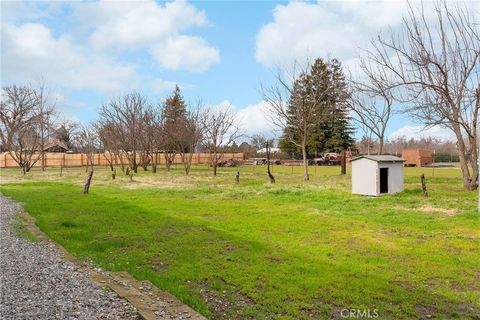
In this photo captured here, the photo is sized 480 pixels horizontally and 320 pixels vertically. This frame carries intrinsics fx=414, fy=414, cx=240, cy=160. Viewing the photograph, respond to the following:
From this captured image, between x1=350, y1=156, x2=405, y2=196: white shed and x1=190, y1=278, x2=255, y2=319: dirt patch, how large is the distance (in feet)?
32.4

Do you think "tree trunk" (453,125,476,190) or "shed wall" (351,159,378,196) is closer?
"shed wall" (351,159,378,196)

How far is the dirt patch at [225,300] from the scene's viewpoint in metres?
4.02

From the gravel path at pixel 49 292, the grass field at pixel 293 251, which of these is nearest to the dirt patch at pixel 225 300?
the grass field at pixel 293 251

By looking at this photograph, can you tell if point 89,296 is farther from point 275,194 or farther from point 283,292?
point 275,194

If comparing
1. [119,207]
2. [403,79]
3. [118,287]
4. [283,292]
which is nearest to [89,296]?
[118,287]

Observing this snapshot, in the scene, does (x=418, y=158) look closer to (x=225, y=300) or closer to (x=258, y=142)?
(x=258, y=142)

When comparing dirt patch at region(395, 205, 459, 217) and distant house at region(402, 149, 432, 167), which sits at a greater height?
distant house at region(402, 149, 432, 167)

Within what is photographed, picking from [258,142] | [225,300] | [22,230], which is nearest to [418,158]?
[258,142]

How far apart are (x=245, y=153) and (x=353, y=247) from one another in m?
53.7

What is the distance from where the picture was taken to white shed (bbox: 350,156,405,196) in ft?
44.8

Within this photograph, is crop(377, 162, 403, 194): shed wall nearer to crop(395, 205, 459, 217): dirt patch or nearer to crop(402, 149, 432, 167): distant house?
crop(395, 205, 459, 217): dirt patch

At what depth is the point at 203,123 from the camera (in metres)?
34.3

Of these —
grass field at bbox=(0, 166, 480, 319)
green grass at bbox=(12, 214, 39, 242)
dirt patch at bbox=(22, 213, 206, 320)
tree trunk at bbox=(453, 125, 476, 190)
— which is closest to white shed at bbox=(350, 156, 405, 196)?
grass field at bbox=(0, 166, 480, 319)

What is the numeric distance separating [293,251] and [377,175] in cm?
810
